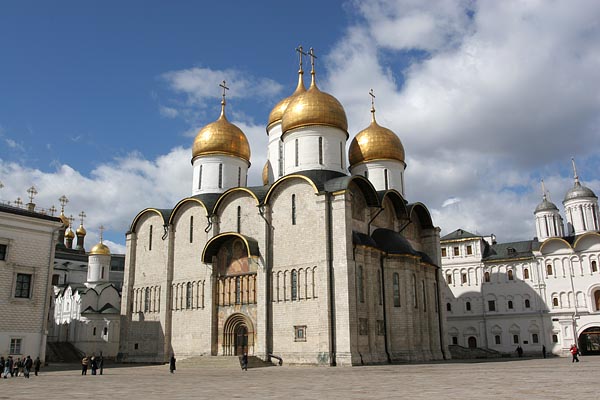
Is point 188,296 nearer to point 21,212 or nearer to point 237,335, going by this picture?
point 237,335

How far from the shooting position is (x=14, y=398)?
11.5 m

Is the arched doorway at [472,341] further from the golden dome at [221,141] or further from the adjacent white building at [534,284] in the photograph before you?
the golden dome at [221,141]

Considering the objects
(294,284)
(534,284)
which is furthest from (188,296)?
(534,284)

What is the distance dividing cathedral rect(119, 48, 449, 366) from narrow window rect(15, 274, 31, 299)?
24.3ft

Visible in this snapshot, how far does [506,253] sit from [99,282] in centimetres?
3243

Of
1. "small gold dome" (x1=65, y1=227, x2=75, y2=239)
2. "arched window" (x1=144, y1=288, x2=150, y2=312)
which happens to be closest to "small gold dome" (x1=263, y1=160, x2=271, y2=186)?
"arched window" (x1=144, y1=288, x2=150, y2=312)

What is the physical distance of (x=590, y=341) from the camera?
39531 millimetres

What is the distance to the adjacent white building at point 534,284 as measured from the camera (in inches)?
1528

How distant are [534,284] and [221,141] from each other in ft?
83.4

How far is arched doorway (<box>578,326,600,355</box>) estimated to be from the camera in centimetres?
3834

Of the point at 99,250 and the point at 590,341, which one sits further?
the point at 99,250

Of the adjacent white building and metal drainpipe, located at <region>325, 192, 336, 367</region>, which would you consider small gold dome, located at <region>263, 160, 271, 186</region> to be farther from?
the adjacent white building

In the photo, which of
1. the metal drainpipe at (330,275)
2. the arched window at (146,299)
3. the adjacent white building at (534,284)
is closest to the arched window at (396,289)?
the metal drainpipe at (330,275)

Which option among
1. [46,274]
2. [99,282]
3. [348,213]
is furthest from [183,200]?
[99,282]
